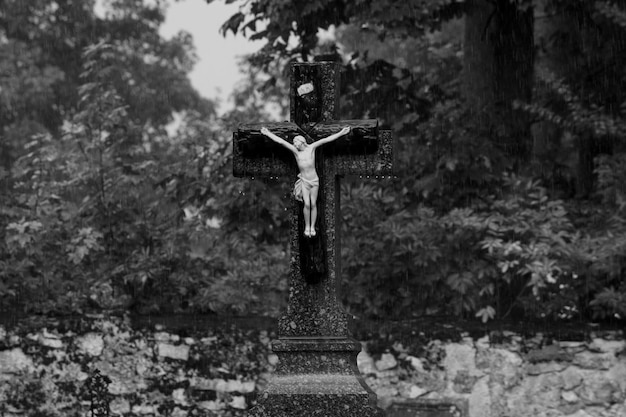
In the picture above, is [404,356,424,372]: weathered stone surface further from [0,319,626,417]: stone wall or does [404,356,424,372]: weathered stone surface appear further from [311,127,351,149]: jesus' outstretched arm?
[311,127,351,149]: jesus' outstretched arm

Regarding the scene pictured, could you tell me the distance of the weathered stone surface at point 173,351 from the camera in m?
7.47

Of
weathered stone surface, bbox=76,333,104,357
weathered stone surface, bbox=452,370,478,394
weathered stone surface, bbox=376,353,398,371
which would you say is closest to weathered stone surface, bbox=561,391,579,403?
weathered stone surface, bbox=452,370,478,394

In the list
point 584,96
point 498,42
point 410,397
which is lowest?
point 410,397

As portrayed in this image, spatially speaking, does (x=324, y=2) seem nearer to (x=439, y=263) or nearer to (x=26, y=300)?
(x=439, y=263)

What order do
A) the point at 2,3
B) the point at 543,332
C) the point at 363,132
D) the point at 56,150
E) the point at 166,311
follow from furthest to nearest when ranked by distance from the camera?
the point at 2,3 < the point at 56,150 < the point at 166,311 < the point at 543,332 < the point at 363,132

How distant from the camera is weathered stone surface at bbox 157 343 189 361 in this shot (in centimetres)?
747

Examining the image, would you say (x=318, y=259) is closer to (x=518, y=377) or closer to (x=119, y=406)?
(x=518, y=377)

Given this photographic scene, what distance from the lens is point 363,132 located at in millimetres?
5559

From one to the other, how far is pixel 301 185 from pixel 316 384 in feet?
3.58

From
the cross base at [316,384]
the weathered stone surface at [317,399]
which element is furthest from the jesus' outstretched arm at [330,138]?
the weathered stone surface at [317,399]

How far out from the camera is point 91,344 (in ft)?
→ 24.6

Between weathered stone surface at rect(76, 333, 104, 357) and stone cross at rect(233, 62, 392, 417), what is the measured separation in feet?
8.08

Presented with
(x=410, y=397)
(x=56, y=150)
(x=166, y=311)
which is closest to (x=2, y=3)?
(x=56, y=150)

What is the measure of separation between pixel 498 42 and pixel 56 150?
4422mm
